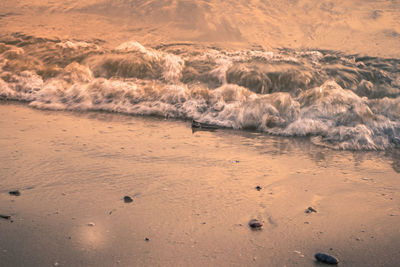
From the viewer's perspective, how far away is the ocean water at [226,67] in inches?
170

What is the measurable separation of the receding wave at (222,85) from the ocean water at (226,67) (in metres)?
0.01

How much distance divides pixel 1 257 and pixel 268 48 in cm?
530

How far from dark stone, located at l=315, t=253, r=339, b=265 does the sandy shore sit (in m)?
0.06

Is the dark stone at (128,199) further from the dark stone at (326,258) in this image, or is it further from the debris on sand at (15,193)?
the dark stone at (326,258)

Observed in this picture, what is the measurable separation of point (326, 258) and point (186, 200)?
859mm

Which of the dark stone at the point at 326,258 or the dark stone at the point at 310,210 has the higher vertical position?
the dark stone at the point at 326,258

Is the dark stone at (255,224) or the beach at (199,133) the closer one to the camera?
the beach at (199,133)

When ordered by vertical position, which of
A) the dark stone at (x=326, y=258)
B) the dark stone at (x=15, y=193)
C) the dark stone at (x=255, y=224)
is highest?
the dark stone at (x=326, y=258)

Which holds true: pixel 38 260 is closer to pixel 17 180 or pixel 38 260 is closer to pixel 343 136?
pixel 17 180

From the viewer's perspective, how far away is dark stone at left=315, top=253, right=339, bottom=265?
1768mm

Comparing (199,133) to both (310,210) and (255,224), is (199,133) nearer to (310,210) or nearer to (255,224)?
(310,210)

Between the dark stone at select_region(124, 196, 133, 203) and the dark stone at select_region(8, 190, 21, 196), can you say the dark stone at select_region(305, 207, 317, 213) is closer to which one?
the dark stone at select_region(124, 196, 133, 203)

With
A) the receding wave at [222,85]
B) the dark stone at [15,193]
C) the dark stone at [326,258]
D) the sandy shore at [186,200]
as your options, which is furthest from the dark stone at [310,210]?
the dark stone at [15,193]

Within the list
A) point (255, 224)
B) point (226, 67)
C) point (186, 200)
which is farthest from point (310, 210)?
point (226, 67)
